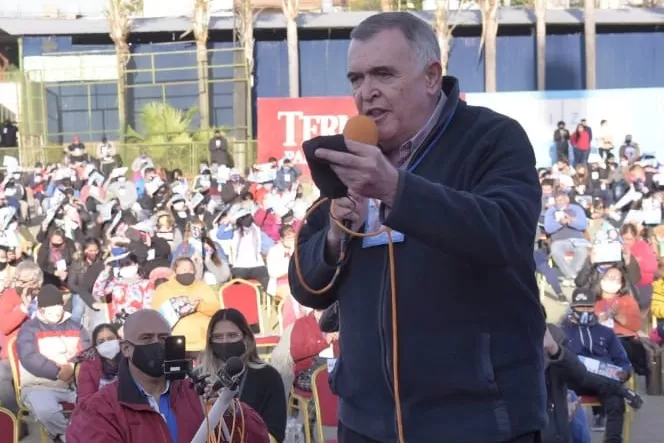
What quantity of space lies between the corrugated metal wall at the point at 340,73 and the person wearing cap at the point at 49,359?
1015 inches

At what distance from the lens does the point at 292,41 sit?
34594mm

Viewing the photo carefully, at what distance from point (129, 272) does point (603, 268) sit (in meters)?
4.88

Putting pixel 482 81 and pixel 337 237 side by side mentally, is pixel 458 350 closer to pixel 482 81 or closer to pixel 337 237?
pixel 337 237

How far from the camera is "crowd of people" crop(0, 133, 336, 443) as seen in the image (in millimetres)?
5004

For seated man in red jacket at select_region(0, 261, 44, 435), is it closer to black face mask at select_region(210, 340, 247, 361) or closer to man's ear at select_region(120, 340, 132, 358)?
black face mask at select_region(210, 340, 247, 361)

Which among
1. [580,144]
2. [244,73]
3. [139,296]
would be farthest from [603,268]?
[244,73]

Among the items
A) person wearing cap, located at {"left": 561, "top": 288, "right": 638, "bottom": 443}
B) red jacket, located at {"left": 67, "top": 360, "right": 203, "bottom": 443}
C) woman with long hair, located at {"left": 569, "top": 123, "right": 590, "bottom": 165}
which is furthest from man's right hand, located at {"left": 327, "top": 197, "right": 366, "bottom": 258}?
woman with long hair, located at {"left": 569, "top": 123, "right": 590, "bottom": 165}

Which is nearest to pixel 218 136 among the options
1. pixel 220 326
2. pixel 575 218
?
pixel 575 218

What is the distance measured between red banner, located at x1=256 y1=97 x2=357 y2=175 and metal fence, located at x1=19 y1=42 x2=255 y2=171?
5.51 metres

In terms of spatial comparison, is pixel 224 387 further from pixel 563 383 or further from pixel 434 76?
pixel 563 383

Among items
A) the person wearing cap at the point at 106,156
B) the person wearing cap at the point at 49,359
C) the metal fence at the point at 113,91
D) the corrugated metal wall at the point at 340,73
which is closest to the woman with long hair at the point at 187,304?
the person wearing cap at the point at 49,359

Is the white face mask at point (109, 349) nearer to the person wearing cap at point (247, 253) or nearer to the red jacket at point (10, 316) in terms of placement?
the red jacket at point (10, 316)

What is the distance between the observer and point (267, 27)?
3566cm

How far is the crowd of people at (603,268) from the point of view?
7.94 m
